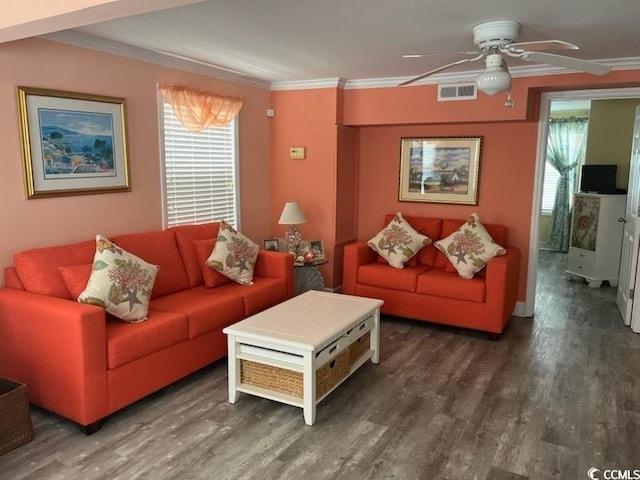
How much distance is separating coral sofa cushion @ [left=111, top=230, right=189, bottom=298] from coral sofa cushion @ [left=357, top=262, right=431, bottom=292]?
5.51 ft

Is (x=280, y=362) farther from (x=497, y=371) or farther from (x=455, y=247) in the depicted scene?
(x=455, y=247)

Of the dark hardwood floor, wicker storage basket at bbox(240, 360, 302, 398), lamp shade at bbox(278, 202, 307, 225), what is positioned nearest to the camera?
the dark hardwood floor

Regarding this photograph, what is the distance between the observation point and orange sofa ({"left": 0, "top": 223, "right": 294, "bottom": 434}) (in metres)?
2.67

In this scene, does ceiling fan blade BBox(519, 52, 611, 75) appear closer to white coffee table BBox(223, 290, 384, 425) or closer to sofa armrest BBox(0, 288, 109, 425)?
white coffee table BBox(223, 290, 384, 425)

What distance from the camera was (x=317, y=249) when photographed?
520 centimetres

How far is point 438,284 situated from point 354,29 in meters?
2.28

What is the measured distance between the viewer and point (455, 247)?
4.52 m

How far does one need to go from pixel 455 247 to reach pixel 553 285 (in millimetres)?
2388

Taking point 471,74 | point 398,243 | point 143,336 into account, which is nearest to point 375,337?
point 398,243

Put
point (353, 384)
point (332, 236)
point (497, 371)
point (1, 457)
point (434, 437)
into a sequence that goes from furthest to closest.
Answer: point (332, 236) < point (497, 371) < point (353, 384) < point (434, 437) < point (1, 457)

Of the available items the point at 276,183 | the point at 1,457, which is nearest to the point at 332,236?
the point at 276,183

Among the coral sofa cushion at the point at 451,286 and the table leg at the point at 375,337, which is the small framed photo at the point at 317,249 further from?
the table leg at the point at 375,337

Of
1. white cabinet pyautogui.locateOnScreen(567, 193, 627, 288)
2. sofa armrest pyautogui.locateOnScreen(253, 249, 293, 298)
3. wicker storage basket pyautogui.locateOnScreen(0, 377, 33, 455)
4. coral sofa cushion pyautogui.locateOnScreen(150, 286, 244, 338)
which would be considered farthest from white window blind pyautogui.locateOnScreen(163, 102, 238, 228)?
white cabinet pyautogui.locateOnScreen(567, 193, 627, 288)

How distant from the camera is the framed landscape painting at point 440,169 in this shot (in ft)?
16.4
